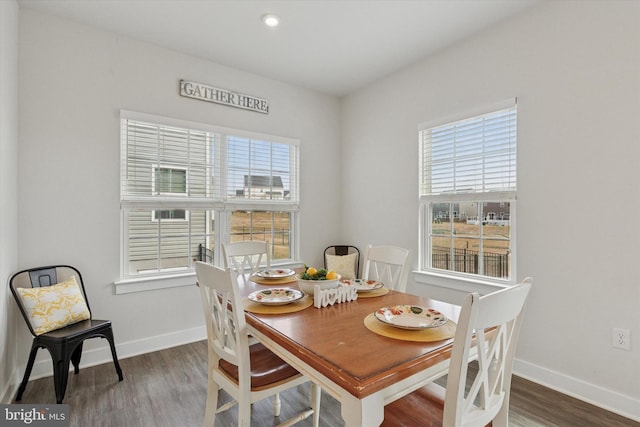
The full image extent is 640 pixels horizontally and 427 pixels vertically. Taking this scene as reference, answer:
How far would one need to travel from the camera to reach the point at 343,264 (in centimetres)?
388

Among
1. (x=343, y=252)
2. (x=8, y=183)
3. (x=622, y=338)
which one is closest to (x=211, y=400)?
(x=8, y=183)

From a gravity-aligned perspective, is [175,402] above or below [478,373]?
below

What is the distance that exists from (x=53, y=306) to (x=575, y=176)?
3.80m

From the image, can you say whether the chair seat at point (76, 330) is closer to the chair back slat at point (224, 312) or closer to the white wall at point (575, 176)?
the chair back slat at point (224, 312)

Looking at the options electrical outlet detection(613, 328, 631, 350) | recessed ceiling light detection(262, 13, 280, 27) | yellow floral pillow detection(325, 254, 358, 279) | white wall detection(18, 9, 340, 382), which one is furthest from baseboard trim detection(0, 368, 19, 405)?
electrical outlet detection(613, 328, 631, 350)

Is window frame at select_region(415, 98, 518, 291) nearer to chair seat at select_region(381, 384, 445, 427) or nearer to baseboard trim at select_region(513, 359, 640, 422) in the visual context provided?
baseboard trim at select_region(513, 359, 640, 422)

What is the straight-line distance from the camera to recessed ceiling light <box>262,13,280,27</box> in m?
2.59

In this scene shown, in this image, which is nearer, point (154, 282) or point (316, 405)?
point (316, 405)

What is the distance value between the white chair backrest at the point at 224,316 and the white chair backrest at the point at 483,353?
841 mm

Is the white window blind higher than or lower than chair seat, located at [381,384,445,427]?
higher

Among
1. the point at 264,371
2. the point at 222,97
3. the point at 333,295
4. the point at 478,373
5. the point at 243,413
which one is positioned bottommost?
the point at 243,413

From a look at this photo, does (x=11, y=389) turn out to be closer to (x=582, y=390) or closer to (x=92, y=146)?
(x=92, y=146)

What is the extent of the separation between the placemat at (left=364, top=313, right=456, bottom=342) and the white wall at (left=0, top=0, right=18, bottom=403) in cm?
239

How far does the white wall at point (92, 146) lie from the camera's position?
2.52m
